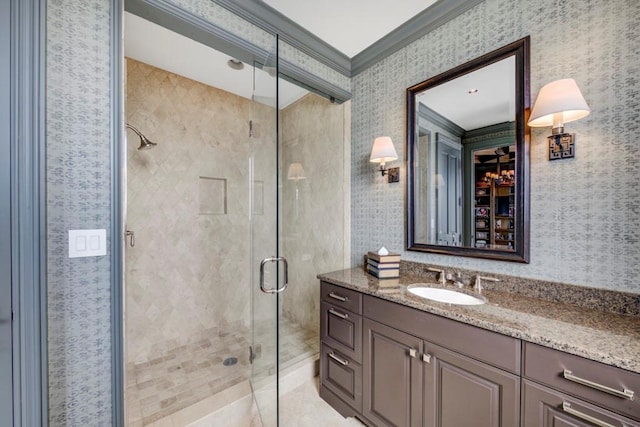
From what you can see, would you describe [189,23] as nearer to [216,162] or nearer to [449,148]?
[216,162]

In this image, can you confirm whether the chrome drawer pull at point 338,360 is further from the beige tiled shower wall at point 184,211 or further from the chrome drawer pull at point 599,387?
the chrome drawer pull at point 599,387

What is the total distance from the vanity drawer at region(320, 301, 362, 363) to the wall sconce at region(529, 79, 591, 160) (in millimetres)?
1419

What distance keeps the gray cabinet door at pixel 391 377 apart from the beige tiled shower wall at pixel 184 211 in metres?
0.99

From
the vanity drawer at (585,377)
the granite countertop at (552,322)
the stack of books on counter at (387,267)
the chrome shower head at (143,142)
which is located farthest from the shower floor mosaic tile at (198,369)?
the chrome shower head at (143,142)

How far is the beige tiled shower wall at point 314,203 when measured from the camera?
8.09ft

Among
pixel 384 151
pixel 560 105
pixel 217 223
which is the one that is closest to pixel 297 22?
pixel 384 151

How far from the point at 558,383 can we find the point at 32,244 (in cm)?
200

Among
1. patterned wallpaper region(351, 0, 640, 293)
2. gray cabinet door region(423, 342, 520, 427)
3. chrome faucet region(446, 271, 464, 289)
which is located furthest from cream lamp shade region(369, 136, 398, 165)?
gray cabinet door region(423, 342, 520, 427)

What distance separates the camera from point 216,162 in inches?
106

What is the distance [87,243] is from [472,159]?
212 cm

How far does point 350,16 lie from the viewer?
179cm

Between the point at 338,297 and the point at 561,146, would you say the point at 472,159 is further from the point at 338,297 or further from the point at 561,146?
the point at 338,297

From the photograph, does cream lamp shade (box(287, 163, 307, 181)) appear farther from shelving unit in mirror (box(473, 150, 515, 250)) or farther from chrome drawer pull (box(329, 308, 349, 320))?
shelving unit in mirror (box(473, 150, 515, 250))

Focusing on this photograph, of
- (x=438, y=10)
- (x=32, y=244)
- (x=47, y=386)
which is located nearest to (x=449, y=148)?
(x=438, y=10)
